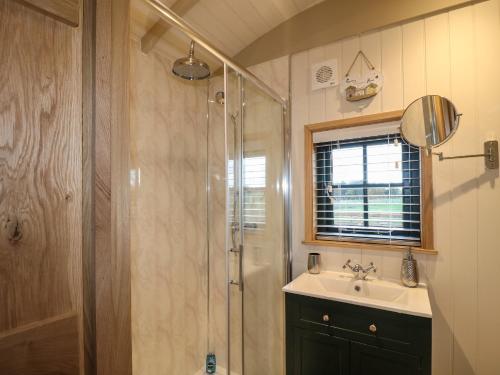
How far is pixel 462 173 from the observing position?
151 cm

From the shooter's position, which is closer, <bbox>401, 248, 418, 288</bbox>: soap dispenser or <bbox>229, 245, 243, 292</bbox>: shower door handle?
<bbox>401, 248, 418, 288</bbox>: soap dispenser

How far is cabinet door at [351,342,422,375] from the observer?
48.5 inches

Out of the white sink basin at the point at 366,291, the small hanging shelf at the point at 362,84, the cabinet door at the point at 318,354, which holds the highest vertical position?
the small hanging shelf at the point at 362,84

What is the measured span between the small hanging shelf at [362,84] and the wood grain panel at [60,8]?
1.62m

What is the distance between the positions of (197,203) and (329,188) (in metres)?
1.10

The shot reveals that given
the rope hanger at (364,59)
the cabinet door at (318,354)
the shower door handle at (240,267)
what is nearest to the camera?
the cabinet door at (318,354)

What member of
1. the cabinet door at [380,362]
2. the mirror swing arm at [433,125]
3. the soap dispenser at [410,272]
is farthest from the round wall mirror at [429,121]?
the cabinet door at [380,362]

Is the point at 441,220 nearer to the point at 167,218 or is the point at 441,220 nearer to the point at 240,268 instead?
the point at 240,268

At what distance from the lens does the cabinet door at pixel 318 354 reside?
1387mm

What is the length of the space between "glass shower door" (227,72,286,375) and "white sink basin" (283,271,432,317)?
0.96ft

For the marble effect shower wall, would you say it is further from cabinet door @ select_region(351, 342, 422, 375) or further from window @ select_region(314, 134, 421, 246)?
cabinet door @ select_region(351, 342, 422, 375)

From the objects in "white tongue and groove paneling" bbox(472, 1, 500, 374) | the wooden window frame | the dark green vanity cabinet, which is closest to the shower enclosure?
the wooden window frame

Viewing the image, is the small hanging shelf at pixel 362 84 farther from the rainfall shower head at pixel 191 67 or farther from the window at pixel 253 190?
the rainfall shower head at pixel 191 67

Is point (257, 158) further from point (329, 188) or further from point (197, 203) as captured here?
point (197, 203)
